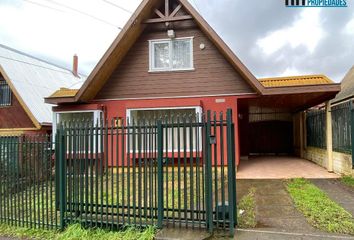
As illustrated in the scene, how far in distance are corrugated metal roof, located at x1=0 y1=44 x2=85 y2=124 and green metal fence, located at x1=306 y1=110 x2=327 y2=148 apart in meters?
13.3

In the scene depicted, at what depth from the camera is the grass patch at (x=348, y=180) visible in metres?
8.71

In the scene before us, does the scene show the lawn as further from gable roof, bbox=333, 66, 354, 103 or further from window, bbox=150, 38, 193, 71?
gable roof, bbox=333, 66, 354, 103

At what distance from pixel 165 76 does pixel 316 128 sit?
22.5 ft

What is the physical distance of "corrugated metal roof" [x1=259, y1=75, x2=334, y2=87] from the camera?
9883 mm

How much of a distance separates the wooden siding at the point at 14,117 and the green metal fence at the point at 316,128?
14.0m

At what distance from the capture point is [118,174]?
5617 millimetres

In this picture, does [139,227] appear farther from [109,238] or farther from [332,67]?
[332,67]

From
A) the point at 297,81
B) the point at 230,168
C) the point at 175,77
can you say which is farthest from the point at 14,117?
the point at 230,168

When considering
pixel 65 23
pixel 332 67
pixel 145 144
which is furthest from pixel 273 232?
pixel 332 67

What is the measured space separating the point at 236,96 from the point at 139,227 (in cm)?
691

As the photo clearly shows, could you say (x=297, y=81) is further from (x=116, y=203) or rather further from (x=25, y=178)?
(x=25, y=178)

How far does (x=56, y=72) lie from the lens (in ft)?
76.9

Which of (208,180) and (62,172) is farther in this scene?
(62,172)

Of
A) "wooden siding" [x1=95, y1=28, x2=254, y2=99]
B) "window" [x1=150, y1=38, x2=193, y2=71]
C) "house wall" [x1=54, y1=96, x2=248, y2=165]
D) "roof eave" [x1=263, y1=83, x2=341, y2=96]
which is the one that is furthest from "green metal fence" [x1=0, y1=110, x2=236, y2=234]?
"window" [x1=150, y1=38, x2=193, y2=71]
